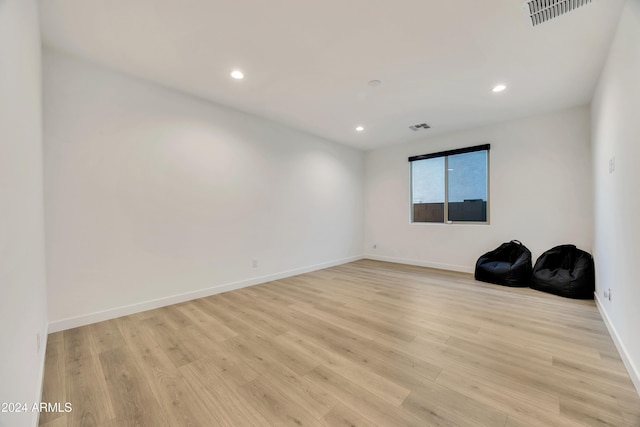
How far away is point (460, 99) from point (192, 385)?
166 inches

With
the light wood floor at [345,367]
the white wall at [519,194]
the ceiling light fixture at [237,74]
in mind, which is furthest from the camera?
the white wall at [519,194]

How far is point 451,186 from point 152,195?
4.98 meters

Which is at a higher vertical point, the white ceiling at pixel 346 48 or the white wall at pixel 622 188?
the white ceiling at pixel 346 48

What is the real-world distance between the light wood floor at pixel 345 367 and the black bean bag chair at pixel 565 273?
9.5 inches

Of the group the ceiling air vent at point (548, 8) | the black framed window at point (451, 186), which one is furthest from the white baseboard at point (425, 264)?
the ceiling air vent at point (548, 8)

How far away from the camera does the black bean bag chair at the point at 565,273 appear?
3.19 meters

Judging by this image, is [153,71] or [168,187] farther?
[168,187]

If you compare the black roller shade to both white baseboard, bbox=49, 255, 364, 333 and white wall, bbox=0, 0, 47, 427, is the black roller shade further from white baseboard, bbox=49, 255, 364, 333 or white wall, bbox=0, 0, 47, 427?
white wall, bbox=0, 0, 47, 427

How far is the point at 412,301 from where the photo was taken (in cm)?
317

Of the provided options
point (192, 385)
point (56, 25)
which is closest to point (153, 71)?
point (56, 25)

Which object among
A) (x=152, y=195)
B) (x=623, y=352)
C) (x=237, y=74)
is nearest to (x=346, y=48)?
(x=237, y=74)

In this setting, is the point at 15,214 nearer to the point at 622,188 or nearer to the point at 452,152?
the point at 622,188

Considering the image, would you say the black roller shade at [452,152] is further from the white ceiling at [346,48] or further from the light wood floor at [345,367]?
the light wood floor at [345,367]

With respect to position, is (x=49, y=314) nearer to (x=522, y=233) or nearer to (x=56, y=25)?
(x=56, y=25)
